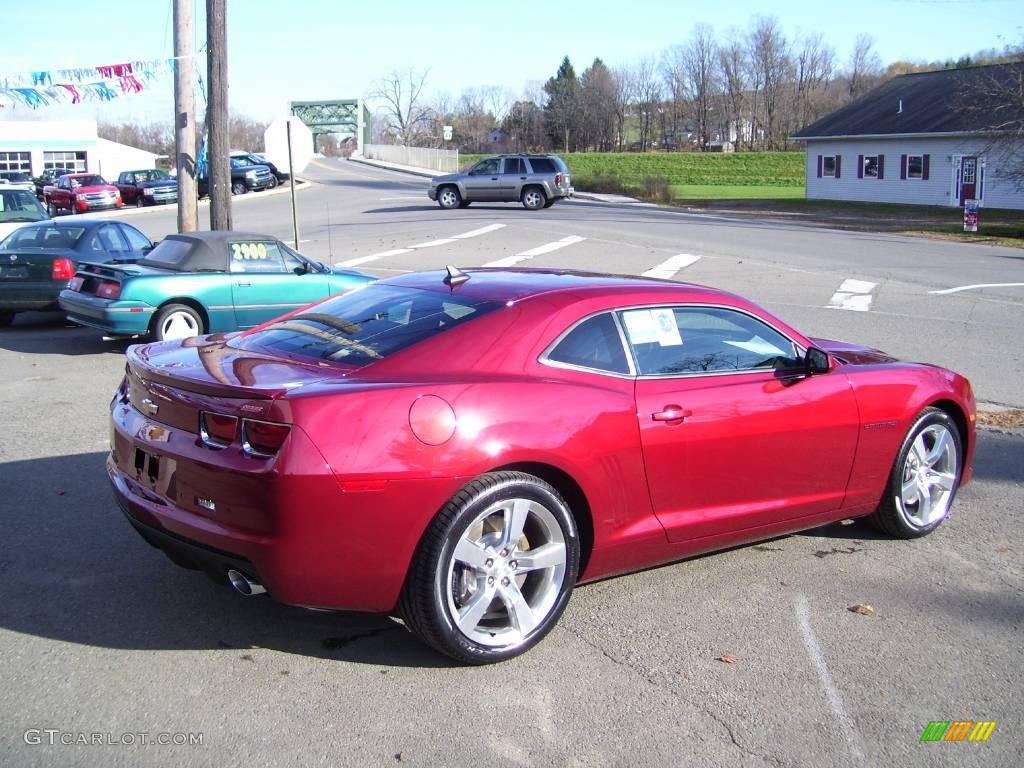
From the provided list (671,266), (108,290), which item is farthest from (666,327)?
(671,266)

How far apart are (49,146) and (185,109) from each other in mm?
56515

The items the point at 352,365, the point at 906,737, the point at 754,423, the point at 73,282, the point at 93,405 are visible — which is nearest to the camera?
the point at 906,737

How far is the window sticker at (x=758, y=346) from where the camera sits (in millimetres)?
5074

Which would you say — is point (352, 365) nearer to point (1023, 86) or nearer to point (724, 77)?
point (1023, 86)

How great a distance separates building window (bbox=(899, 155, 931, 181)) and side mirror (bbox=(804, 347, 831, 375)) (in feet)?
154

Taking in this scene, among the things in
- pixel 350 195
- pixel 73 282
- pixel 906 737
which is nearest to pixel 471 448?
pixel 906 737

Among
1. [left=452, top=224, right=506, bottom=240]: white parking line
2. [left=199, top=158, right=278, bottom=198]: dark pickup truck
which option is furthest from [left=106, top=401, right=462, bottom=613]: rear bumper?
[left=199, top=158, right=278, bottom=198]: dark pickup truck

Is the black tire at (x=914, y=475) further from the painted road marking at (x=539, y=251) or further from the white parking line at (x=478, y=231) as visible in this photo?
the white parking line at (x=478, y=231)

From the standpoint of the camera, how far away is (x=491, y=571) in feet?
13.4

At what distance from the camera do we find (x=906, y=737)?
363 cm

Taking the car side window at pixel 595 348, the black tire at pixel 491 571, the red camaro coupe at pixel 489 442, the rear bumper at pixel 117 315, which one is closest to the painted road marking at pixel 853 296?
the rear bumper at pixel 117 315

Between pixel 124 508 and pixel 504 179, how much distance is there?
1307 inches

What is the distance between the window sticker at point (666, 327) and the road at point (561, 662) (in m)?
1.18

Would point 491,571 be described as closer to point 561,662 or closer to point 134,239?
point 561,662
